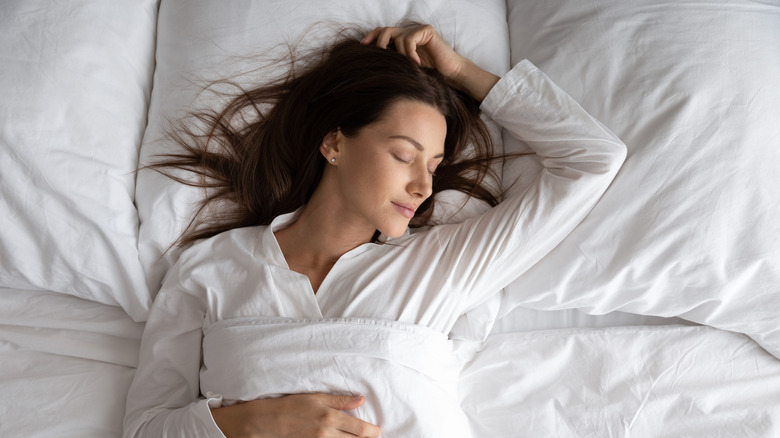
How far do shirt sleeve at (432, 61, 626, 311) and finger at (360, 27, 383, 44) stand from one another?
1.13 ft

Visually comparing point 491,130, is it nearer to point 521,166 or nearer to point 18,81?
point 521,166

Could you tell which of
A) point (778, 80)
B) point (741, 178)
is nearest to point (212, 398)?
point (741, 178)

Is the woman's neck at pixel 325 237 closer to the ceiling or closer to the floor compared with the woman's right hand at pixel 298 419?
closer to the ceiling

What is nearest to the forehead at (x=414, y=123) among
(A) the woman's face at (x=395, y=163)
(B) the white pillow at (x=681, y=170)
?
(A) the woman's face at (x=395, y=163)

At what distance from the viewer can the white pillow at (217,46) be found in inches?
61.4

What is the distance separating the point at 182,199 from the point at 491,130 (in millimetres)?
851

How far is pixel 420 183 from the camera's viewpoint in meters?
1.38

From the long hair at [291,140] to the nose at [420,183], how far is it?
212mm

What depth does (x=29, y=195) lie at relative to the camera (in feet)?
4.84

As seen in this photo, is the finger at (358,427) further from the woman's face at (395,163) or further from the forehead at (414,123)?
the forehead at (414,123)

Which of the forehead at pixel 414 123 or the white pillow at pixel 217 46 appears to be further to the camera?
the white pillow at pixel 217 46

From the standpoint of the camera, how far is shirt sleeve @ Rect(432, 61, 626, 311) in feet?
4.59

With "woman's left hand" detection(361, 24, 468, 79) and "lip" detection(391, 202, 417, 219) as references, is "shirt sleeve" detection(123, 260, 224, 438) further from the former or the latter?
"woman's left hand" detection(361, 24, 468, 79)

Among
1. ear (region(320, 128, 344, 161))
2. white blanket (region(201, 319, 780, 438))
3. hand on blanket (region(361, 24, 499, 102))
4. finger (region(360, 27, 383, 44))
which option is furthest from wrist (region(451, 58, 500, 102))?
white blanket (region(201, 319, 780, 438))
